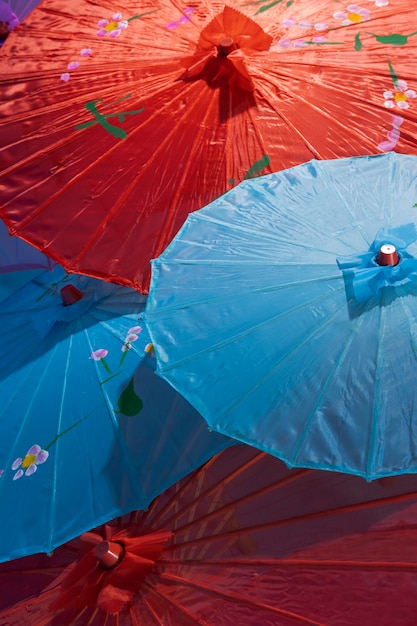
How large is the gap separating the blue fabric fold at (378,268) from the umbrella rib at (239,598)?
877mm

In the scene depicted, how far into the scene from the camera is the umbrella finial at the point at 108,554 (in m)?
1.94

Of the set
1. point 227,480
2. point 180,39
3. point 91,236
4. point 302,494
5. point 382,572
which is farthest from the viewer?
point 180,39

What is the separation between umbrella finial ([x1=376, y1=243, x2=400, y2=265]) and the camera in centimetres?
194

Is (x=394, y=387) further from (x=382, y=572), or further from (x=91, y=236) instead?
(x=91, y=236)

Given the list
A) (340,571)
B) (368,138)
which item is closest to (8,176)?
(368,138)

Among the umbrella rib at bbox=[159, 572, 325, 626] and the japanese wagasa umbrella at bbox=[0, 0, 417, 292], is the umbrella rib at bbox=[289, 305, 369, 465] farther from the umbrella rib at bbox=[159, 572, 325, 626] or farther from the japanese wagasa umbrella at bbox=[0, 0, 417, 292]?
the japanese wagasa umbrella at bbox=[0, 0, 417, 292]

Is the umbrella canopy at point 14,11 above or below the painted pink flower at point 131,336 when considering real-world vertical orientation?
above

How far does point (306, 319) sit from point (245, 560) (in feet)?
2.35

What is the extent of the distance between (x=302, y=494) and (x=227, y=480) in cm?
26

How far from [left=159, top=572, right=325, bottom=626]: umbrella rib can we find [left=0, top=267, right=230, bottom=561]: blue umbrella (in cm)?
28

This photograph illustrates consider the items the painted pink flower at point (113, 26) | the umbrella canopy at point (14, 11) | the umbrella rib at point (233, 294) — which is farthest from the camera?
the umbrella canopy at point (14, 11)

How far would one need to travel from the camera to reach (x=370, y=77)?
9.26 feet

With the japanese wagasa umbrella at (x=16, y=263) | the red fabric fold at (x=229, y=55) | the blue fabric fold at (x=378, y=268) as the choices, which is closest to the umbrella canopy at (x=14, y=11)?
the japanese wagasa umbrella at (x=16, y=263)

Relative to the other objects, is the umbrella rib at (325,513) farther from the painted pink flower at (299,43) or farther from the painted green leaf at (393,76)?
the painted pink flower at (299,43)
